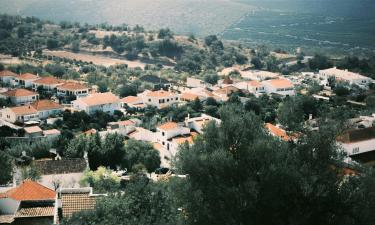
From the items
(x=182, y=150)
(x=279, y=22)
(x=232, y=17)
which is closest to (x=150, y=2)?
(x=232, y=17)

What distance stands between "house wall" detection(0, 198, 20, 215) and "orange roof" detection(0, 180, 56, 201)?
0.19 m

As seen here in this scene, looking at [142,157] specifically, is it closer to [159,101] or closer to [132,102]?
[159,101]

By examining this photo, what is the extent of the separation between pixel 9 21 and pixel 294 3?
9390 centimetres

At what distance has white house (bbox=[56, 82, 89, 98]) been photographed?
4859cm

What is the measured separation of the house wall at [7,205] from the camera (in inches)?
672

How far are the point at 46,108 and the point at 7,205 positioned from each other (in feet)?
83.5

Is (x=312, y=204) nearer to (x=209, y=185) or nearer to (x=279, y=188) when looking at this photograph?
(x=279, y=188)

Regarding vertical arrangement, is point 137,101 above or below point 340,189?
below

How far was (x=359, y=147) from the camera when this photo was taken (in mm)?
28047

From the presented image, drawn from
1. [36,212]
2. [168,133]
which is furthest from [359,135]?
[36,212]

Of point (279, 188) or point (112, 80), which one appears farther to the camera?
point (112, 80)

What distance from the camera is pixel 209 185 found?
12.8m

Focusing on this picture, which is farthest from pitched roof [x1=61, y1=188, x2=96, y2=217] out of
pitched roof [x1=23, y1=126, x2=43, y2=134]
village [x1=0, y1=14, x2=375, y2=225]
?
pitched roof [x1=23, y1=126, x2=43, y2=134]

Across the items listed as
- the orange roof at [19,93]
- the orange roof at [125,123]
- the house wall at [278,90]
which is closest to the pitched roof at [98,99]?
the orange roof at [125,123]
